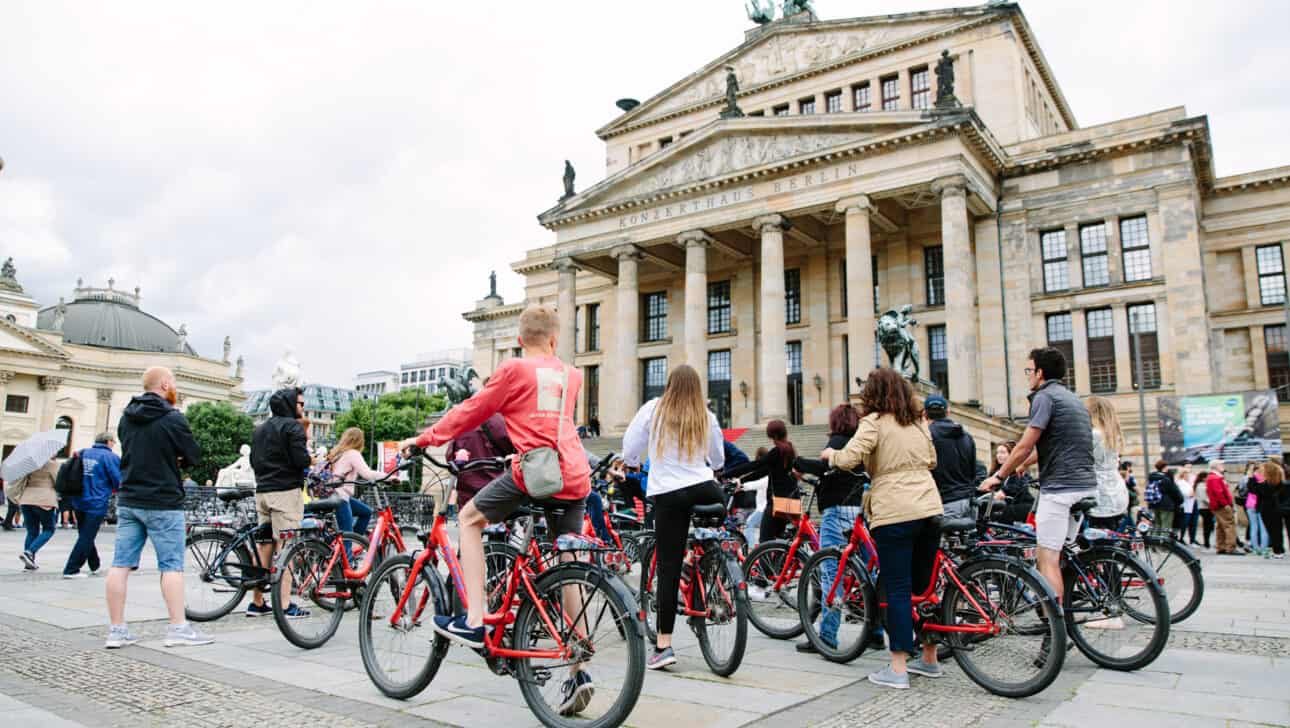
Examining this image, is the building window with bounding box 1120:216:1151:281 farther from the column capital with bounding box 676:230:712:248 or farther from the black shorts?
the black shorts

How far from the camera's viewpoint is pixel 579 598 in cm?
423

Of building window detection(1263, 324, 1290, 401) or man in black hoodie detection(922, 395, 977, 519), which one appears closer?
man in black hoodie detection(922, 395, 977, 519)

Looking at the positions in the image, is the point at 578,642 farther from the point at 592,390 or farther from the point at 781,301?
the point at 592,390

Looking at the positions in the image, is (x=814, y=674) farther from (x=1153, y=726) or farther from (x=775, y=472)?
(x=775, y=472)

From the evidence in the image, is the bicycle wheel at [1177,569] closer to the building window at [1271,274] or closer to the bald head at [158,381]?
the bald head at [158,381]

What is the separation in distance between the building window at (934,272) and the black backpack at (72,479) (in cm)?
2995

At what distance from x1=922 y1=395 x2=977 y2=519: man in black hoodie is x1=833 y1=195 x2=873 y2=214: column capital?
24.6 m

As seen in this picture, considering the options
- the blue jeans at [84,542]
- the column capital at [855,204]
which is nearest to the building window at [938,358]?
the column capital at [855,204]

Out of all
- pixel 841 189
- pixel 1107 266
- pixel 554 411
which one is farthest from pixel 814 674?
pixel 1107 266

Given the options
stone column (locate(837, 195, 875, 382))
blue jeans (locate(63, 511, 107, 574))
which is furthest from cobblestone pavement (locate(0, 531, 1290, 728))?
stone column (locate(837, 195, 875, 382))

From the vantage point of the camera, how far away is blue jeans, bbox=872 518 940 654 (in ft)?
17.7

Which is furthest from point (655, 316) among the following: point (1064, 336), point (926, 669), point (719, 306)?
point (926, 669)

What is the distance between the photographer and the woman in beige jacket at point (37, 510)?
12461 mm

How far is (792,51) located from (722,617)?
132ft
